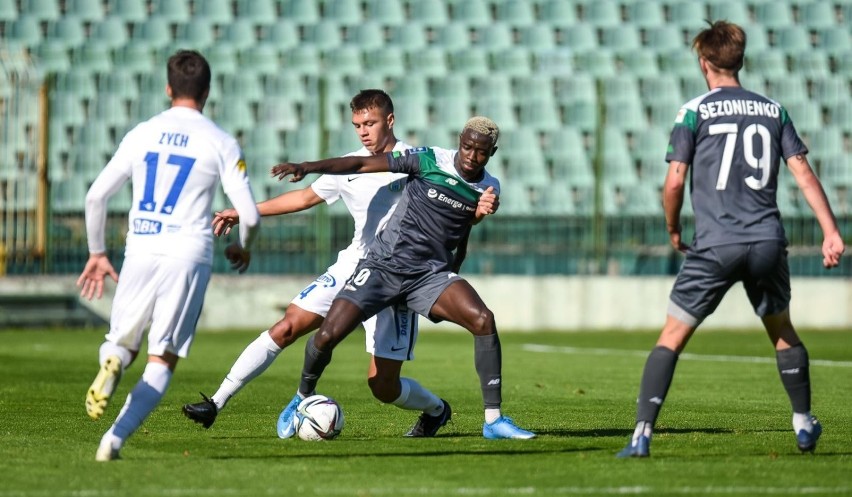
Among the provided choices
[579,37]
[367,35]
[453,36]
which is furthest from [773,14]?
[367,35]

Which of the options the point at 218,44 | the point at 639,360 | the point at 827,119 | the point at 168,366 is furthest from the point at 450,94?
the point at 168,366

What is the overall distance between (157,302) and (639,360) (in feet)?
32.9

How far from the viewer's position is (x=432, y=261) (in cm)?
808

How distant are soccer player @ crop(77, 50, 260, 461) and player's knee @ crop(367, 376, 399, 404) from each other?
1905mm

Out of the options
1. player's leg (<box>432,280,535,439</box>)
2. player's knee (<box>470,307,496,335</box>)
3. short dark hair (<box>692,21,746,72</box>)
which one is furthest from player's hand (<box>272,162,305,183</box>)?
short dark hair (<box>692,21,746,72</box>)

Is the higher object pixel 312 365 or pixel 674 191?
pixel 674 191

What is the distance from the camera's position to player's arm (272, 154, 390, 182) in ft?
23.3

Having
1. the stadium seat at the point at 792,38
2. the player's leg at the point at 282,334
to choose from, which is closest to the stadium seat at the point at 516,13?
the stadium seat at the point at 792,38

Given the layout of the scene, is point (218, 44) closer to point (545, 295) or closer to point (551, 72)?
point (551, 72)

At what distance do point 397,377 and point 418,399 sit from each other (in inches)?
7.2

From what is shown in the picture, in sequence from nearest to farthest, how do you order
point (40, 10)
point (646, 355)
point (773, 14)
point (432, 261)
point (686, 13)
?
1. point (432, 261)
2. point (646, 355)
3. point (40, 10)
4. point (686, 13)
5. point (773, 14)

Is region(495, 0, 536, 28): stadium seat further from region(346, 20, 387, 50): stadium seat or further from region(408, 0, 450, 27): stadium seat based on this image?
region(346, 20, 387, 50): stadium seat

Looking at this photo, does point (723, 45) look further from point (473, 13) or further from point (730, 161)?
point (473, 13)

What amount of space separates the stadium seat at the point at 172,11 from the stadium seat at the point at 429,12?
166 inches
